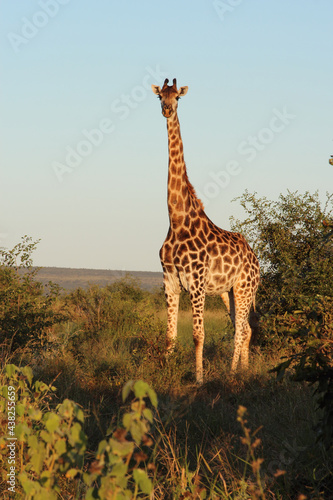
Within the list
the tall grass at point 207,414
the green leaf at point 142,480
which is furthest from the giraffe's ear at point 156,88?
the green leaf at point 142,480

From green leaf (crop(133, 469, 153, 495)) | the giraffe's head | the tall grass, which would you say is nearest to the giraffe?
the giraffe's head

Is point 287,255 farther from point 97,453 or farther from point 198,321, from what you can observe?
point 97,453

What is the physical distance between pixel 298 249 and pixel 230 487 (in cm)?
622

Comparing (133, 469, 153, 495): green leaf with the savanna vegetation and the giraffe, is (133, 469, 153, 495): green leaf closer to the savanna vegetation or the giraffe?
the savanna vegetation

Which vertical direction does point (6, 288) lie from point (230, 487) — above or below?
above

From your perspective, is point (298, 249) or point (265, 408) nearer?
point (265, 408)

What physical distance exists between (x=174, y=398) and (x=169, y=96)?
4175 mm

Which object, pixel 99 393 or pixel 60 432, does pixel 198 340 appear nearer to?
pixel 99 393

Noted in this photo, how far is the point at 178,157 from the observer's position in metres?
8.16

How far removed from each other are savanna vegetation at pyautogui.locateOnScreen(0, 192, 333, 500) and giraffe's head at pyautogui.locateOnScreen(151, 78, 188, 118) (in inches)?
108

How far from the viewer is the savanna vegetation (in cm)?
274

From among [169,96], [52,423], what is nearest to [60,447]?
[52,423]

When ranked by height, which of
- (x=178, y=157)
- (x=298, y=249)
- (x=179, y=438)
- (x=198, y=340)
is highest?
(x=178, y=157)

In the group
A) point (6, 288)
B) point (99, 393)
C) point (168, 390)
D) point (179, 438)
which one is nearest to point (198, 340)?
point (168, 390)
